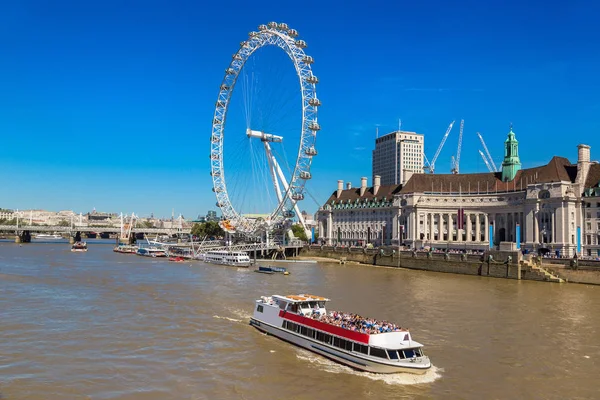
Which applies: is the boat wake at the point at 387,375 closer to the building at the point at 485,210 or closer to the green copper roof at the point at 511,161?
the building at the point at 485,210

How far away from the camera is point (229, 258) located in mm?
90938

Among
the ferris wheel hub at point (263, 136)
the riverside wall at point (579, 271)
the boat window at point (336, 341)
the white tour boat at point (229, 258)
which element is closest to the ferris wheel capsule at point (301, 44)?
the ferris wheel hub at point (263, 136)

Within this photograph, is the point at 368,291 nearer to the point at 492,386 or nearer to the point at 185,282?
the point at 185,282

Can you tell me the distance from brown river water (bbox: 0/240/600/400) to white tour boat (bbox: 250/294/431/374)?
536 mm

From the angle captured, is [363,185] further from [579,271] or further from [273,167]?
[579,271]

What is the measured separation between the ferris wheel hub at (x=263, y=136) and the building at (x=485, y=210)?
2804 cm

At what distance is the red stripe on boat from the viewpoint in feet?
86.3

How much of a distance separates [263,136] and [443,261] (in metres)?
40.1

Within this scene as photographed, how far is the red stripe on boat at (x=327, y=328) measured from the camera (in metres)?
26.3

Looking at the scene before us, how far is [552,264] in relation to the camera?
6744cm

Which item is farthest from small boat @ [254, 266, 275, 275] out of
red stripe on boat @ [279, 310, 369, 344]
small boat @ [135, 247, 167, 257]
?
small boat @ [135, 247, 167, 257]

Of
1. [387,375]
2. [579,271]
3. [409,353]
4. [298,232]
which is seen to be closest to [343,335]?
[387,375]

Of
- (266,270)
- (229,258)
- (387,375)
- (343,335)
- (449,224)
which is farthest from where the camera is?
(449,224)

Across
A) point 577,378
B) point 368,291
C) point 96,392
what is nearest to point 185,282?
point 368,291
